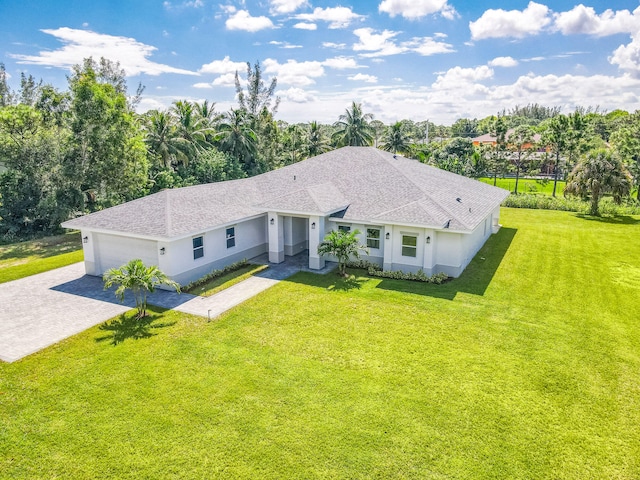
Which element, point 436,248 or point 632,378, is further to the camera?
point 436,248

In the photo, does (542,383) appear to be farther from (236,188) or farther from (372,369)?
(236,188)

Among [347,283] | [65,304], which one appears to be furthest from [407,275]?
[65,304]

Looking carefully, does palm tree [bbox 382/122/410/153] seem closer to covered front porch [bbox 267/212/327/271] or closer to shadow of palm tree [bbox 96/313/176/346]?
covered front porch [bbox 267/212/327/271]

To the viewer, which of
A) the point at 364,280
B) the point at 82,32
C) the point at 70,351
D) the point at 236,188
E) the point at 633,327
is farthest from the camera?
the point at 82,32

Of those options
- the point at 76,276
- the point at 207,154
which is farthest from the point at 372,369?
the point at 207,154

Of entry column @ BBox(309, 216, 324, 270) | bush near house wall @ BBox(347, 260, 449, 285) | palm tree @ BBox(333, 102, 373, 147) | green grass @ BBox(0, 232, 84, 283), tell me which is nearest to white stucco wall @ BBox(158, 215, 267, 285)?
entry column @ BBox(309, 216, 324, 270)

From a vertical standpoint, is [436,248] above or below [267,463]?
above
